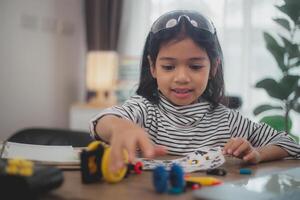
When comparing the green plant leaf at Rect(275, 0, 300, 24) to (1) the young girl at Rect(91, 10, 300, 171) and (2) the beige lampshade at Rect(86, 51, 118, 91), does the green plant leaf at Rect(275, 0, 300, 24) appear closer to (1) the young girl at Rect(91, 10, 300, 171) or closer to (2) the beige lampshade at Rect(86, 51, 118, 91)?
(1) the young girl at Rect(91, 10, 300, 171)

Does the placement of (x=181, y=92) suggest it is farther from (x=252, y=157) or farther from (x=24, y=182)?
(x=24, y=182)

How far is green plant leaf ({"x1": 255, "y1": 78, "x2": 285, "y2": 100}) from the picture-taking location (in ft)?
5.25

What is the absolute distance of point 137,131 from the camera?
53 cm

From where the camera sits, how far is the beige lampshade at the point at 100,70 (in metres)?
3.09

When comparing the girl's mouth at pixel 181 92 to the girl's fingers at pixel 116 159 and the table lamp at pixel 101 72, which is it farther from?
the table lamp at pixel 101 72

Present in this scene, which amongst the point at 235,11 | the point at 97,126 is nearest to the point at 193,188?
the point at 97,126

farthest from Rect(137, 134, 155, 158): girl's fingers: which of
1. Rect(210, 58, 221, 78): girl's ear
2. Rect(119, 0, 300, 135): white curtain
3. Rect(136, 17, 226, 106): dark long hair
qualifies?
Rect(119, 0, 300, 135): white curtain

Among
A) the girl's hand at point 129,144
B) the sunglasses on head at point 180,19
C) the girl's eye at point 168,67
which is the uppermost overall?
the sunglasses on head at point 180,19

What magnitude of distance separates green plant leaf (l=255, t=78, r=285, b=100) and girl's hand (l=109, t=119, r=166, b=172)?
1132 mm

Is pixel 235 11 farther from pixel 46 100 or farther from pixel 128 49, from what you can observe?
pixel 46 100

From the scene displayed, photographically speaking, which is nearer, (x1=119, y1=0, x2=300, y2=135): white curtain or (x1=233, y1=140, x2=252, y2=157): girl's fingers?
(x1=233, y1=140, x2=252, y2=157): girl's fingers

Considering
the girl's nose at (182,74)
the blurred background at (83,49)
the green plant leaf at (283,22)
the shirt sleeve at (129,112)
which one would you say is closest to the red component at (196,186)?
the shirt sleeve at (129,112)

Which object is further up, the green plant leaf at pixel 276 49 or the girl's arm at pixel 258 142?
the green plant leaf at pixel 276 49

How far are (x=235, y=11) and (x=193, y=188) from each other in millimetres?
2521
